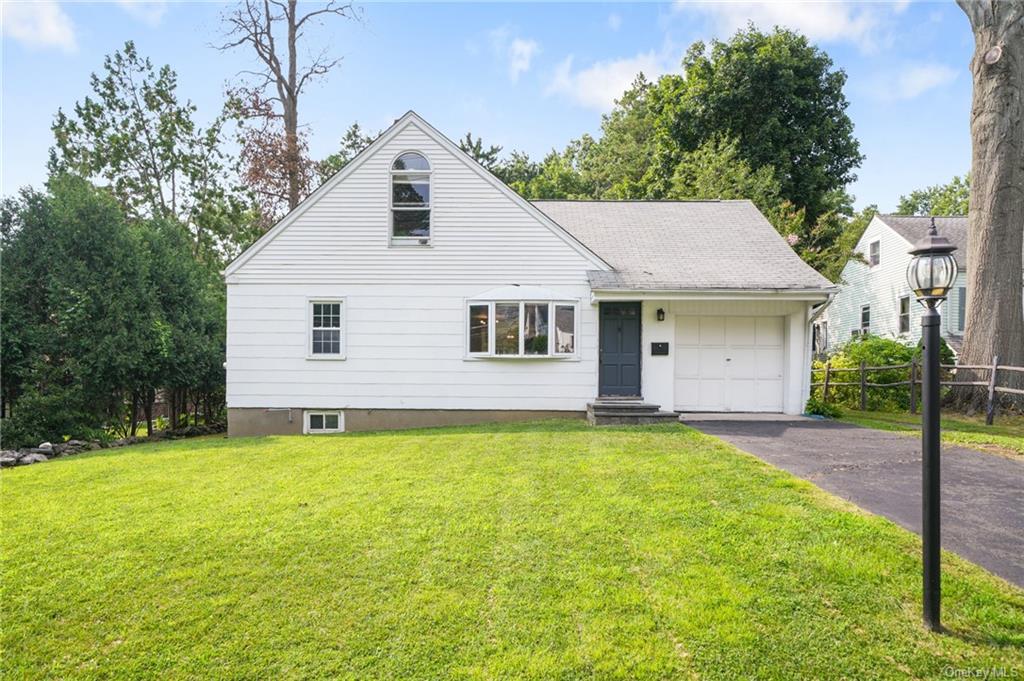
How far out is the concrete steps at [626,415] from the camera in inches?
373

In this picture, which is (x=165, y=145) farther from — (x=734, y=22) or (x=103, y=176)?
(x=734, y=22)

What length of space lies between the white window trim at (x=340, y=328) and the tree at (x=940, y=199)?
164 feet

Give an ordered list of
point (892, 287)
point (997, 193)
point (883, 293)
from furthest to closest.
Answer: point (883, 293) → point (892, 287) → point (997, 193)

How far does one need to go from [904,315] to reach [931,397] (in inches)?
922

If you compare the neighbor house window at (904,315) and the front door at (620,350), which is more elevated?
the neighbor house window at (904,315)

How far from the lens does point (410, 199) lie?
10.8 meters

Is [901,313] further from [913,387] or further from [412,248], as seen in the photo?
[412,248]

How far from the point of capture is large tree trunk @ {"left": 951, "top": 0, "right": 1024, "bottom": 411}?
10.9 m

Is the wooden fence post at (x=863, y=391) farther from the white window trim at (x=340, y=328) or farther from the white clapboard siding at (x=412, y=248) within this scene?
the white window trim at (x=340, y=328)

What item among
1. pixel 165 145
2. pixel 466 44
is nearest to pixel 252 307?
pixel 466 44

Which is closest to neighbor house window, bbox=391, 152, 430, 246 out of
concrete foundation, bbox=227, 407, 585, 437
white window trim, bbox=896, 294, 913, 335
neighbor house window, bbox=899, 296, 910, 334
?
concrete foundation, bbox=227, 407, 585, 437

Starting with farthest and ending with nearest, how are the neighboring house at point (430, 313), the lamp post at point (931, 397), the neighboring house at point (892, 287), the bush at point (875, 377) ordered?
the neighboring house at point (892, 287)
the bush at point (875, 377)
the neighboring house at point (430, 313)
the lamp post at point (931, 397)

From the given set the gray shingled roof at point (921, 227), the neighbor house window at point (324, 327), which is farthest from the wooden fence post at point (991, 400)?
the gray shingled roof at point (921, 227)

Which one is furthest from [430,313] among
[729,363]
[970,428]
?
[970,428]
